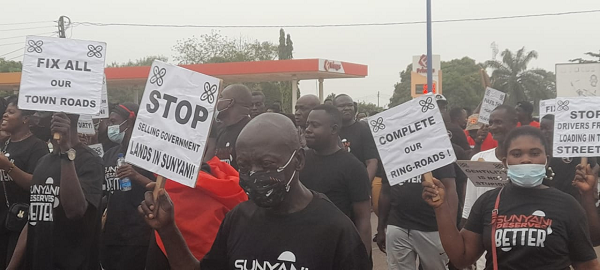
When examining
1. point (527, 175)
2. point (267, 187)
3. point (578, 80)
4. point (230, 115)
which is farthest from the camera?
point (578, 80)

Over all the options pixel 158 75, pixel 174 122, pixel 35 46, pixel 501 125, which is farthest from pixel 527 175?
pixel 35 46

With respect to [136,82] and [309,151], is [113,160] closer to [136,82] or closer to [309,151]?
[309,151]

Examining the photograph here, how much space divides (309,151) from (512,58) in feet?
194

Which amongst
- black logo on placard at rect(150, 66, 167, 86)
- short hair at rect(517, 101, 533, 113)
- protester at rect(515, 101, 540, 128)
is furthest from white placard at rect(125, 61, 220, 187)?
short hair at rect(517, 101, 533, 113)

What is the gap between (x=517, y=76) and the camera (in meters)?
61.1

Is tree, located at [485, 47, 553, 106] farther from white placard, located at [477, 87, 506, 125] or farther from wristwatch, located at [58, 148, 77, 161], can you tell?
wristwatch, located at [58, 148, 77, 161]

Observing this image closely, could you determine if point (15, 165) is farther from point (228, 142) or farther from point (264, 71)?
point (264, 71)

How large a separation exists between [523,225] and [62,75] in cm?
330

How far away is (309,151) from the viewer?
5910 mm

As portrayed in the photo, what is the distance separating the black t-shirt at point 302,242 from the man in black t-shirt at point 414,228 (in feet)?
12.2

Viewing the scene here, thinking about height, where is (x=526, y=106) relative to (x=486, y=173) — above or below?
above

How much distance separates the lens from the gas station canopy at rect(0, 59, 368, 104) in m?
29.4

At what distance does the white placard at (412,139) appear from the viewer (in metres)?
4.21

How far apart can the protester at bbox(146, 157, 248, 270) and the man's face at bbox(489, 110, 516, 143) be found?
2.86m
